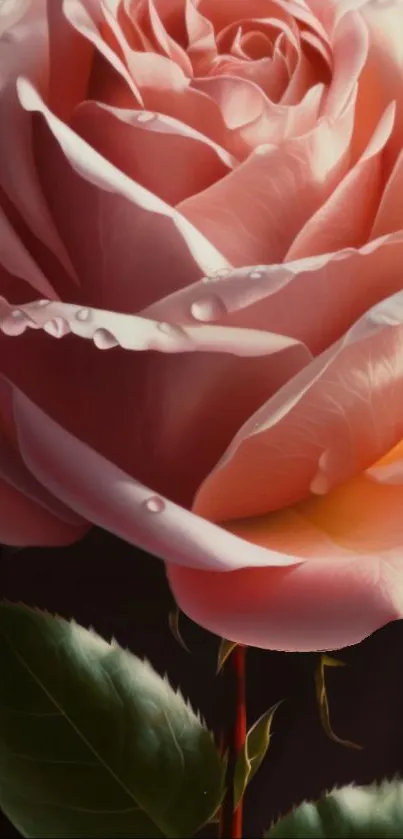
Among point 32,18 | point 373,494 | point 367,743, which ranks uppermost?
point 32,18

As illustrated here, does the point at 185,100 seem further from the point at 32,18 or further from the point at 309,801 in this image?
the point at 309,801

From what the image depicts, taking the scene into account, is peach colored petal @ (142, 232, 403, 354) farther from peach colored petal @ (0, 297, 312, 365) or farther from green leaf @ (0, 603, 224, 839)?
green leaf @ (0, 603, 224, 839)

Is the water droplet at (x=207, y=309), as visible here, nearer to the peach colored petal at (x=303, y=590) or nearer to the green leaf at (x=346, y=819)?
the peach colored petal at (x=303, y=590)

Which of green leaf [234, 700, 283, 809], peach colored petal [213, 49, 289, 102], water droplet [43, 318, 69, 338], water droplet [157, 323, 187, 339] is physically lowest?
green leaf [234, 700, 283, 809]

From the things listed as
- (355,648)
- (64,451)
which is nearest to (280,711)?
(355,648)

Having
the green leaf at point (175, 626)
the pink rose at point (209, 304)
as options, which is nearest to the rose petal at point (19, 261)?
the pink rose at point (209, 304)

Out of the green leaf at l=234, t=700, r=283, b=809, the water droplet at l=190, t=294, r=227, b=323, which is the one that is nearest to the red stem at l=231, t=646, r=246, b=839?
the green leaf at l=234, t=700, r=283, b=809
